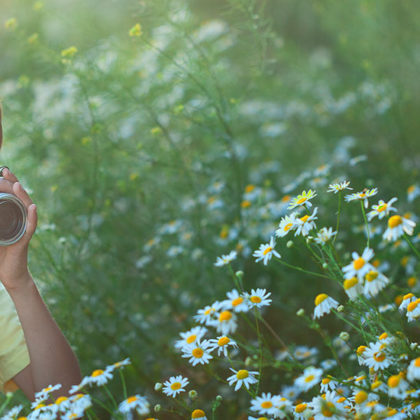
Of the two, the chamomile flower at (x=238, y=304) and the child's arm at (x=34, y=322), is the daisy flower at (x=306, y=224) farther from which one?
the child's arm at (x=34, y=322)

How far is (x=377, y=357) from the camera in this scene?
93 centimetres

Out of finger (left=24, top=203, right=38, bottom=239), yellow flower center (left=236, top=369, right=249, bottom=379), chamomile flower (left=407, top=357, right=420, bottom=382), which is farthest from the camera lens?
finger (left=24, top=203, right=38, bottom=239)

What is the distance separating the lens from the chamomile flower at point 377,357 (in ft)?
2.99

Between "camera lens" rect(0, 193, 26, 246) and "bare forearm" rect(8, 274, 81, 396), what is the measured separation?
104 mm

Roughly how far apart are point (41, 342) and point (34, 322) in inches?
1.8

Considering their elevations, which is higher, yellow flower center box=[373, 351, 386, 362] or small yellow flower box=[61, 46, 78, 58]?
small yellow flower box=[61, 46, 78, 58]

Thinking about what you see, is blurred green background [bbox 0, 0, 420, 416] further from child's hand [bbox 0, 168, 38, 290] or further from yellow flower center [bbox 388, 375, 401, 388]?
yellow flower center [bbox 388, 375, 401, 388]

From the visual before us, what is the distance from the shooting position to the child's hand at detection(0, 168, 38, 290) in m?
1.12

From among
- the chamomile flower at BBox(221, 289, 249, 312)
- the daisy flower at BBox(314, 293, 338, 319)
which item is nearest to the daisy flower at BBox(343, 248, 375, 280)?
the daisy flower at BBox(314, 293, 338, 319)

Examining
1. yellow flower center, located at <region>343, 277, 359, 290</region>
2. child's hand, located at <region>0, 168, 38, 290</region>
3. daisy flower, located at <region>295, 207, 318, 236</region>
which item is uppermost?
child's hand, located at <region>0, 168, 38, 290</region>

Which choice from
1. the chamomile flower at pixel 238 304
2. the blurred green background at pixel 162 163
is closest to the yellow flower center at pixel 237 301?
the chamomile flower at pixel 238 304

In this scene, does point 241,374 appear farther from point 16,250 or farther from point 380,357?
point 16,250

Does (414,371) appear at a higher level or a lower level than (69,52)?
lower

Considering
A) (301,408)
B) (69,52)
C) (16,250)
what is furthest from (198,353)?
(69,52)
